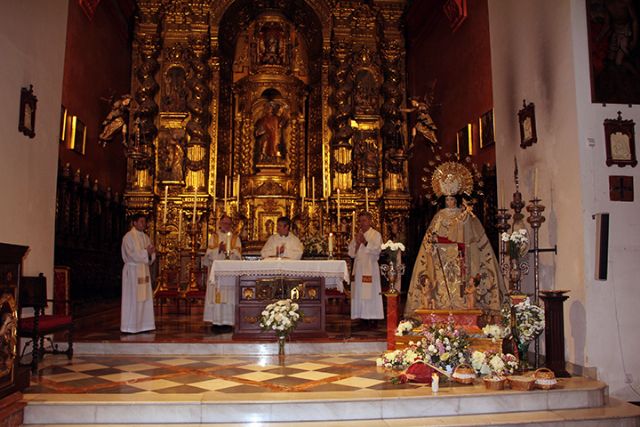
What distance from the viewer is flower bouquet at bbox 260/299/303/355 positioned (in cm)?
721

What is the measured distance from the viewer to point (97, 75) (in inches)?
555

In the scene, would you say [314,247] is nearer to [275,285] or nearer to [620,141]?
[275,285]

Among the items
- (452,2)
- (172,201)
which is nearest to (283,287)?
(172,201)

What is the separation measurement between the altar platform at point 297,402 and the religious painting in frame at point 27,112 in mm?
3204

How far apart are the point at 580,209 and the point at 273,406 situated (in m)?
3.93

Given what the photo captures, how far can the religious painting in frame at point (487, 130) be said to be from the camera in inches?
449

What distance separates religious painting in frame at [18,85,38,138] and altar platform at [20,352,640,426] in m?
3.20

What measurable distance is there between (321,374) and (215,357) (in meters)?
1.81

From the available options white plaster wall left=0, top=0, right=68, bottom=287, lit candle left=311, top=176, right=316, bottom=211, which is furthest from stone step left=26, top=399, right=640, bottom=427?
lit candle left=311, top=176, right=316, bottom=211

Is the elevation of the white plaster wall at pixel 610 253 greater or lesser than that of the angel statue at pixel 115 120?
lesser

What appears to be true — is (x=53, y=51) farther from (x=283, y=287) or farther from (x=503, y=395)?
(x=503, y=395)

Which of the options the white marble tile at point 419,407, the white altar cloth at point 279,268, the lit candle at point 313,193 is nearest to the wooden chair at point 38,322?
the white altar cloth at point 279,268

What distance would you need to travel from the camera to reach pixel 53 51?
27.9 feet

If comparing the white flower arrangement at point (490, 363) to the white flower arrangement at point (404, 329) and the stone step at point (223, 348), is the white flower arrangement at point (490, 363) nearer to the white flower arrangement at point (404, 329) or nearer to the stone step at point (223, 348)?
the white flower arrangement at point (404, 329)
